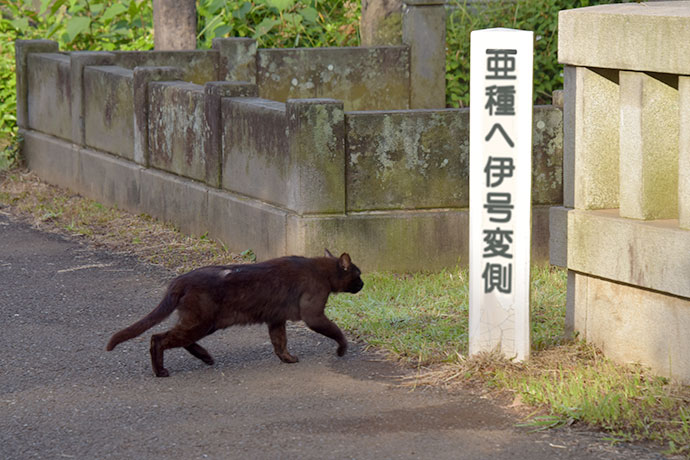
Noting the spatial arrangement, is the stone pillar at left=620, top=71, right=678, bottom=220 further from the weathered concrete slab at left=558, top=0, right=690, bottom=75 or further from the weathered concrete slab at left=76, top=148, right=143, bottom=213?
the weathered concrete slab at left=76, top=148, right=143, bottom=213

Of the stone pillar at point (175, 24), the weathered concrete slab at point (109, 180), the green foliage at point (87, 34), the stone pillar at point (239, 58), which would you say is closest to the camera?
the weathered concrete slab at point (109, 180)

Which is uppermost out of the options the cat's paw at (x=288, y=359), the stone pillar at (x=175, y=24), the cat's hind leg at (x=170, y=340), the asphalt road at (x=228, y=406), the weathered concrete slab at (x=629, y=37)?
the stone pillar at (x=175, y=24)

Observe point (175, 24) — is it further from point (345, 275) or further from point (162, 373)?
point (162, 373)

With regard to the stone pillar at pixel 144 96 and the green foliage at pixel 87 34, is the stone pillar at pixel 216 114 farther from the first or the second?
the green foliage at pixel 87 34

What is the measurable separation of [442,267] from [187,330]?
2.95 metres

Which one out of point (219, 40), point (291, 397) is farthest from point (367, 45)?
point (291, 397)

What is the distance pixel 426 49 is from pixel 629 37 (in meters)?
5.98

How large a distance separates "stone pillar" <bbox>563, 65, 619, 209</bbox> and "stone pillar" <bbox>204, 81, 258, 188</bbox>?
12.0 feet

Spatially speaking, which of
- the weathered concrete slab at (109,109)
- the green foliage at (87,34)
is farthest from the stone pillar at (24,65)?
the weathered concrete slab at (109,109)

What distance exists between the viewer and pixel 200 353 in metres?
6.63

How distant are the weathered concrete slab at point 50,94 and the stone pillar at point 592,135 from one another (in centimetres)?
716

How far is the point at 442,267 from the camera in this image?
885 centimetres

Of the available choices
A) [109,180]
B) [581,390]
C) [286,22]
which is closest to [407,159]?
[581,390]

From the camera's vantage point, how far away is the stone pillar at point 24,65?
1324cm
